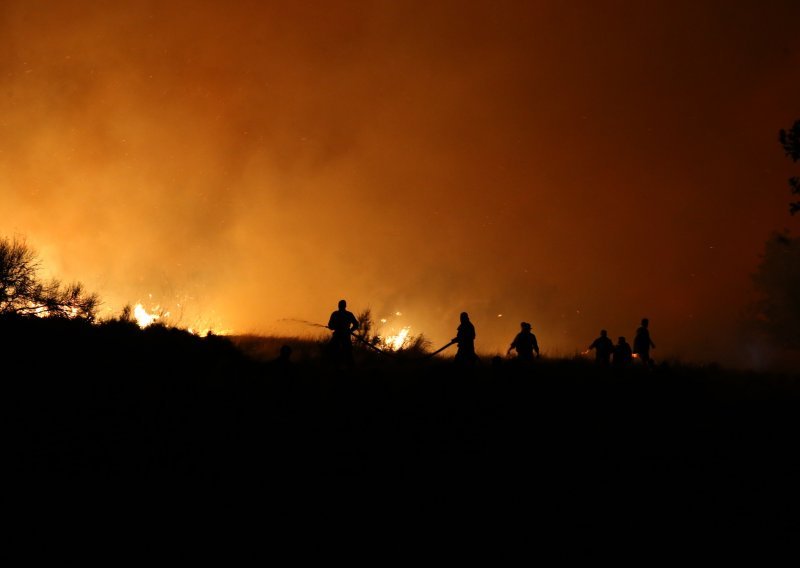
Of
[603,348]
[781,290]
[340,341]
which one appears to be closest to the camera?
[340,341]

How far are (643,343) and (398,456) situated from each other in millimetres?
12247

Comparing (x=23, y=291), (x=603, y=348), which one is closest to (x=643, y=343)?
(x=603, y=348)

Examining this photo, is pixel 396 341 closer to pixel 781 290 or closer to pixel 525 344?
pixel 525 344

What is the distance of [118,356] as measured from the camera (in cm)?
1374

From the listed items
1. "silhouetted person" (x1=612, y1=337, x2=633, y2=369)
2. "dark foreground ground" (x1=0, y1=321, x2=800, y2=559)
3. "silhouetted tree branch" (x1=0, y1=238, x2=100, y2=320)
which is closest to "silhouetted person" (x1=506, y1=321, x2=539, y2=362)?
"dark foreground ground" (x1=0, y1=321, x2=800, y2=559)

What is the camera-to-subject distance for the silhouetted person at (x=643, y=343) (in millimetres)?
17359

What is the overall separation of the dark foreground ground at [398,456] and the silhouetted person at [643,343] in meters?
3.81

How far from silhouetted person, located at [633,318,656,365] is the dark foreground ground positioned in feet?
12.5

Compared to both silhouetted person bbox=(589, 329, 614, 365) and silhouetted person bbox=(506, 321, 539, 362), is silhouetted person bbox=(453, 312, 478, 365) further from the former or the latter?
silhouetted person bbox=(589, 329, 614, 365)

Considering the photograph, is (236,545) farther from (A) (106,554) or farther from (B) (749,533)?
(B) (749,533)

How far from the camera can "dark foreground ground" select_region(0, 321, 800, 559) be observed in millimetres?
7145

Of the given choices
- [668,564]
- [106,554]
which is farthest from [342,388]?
[668,564]

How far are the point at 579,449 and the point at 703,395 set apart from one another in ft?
20.3

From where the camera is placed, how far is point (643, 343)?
1758cm
